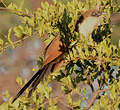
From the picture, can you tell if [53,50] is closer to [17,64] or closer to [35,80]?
[35,80]

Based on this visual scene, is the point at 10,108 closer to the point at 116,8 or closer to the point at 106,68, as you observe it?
the point at 106,68

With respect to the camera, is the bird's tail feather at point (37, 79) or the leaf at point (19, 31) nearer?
the leaf at point (19, 31)

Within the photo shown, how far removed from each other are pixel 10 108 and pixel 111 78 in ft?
2.12

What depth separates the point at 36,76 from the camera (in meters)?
2.03

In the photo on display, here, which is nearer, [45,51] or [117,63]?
[117,63]

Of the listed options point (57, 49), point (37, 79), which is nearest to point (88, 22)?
point (57, 49)

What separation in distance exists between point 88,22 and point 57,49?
317mm

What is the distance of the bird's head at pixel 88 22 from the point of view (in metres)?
2.11

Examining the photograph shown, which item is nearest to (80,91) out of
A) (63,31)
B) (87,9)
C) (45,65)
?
(45,65)

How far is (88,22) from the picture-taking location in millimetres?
2258

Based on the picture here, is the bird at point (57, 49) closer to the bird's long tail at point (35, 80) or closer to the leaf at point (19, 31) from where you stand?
the bird's long tail at point (35, 80)

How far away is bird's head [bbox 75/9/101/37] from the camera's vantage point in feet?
6.92

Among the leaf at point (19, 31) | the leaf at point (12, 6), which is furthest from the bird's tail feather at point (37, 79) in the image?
the leaf at point (12, 6)

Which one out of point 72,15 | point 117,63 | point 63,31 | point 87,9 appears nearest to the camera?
point 117,63
